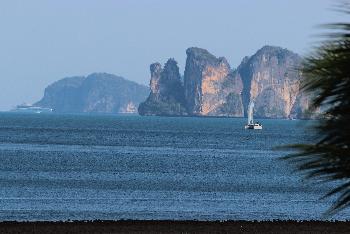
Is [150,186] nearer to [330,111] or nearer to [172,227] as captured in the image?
[172,227]

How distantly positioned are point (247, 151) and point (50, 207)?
273ft

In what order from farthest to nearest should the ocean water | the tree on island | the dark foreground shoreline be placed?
the ocean water → the dark foreground shoreline → the tree on island

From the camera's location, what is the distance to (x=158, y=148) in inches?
5246

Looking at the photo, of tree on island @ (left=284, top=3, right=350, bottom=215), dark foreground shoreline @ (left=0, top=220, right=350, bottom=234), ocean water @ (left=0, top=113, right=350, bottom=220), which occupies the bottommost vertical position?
ocean water @ (left=0, top=113, right=350, bottom=220)

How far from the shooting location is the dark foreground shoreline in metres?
30.2

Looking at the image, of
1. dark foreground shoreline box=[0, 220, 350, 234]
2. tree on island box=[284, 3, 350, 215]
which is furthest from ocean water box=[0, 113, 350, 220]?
dark foreground shoreline box=[0, 220, 350, 234]

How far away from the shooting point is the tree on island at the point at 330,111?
10500 mm

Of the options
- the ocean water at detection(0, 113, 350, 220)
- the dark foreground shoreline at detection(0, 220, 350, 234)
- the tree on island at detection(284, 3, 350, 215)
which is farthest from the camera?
the ocean water at detection(0, 113, 350, 220)

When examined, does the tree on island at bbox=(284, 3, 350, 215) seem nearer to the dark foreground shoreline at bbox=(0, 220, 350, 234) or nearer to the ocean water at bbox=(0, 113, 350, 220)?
the ocean water at bbox=(0, 113, 350, 220)

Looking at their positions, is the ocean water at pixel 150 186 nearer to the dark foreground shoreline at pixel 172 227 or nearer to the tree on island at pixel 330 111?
the tree on island at pixel 330 111

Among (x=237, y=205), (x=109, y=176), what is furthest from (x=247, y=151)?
(x=237, y=205)

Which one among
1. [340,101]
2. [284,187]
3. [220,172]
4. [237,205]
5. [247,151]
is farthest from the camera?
[247,151]

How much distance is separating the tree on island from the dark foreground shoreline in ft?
61.4

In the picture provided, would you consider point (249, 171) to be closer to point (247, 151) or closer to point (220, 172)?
point (220, 172)
